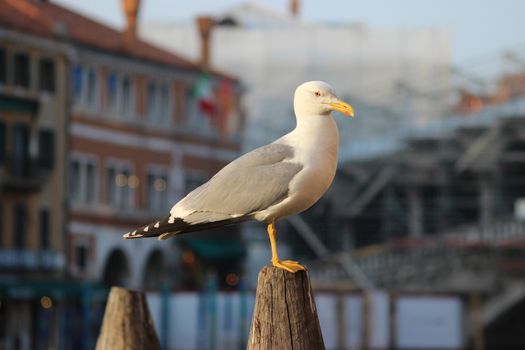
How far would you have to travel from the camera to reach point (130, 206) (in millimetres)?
49312

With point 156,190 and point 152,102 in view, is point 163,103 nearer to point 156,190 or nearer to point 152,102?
point 152,102

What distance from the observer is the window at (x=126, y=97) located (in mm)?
49344

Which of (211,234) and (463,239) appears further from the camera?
(211,234)

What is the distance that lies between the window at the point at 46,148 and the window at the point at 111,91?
10.9ft

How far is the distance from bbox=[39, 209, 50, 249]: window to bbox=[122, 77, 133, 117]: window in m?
5.39

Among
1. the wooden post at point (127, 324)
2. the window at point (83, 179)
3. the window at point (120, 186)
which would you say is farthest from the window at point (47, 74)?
the wooden post at point (127, 324)

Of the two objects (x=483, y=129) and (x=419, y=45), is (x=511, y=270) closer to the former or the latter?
(x=483, y=129)

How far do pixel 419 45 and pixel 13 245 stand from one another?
19.7 m

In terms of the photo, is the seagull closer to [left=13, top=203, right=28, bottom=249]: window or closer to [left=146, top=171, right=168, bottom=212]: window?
[left=13, top=203, right=28, bottom=249]: window

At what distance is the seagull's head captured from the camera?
19.5ft

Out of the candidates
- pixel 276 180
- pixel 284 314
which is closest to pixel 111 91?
pixel 276 180

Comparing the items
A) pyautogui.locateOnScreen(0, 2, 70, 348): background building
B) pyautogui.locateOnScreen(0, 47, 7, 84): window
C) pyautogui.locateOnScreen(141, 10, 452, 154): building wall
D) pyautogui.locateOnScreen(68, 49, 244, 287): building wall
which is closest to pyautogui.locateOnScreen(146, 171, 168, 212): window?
pyautogui.locateOnScreen(68, 49, 244, 287): building wall

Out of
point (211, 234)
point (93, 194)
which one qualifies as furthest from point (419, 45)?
point (93, 194)

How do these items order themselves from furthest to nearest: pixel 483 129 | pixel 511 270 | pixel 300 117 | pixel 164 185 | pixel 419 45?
pixel 419 45
pixel 164 185
pixel 483 129
pixel 511 270
pixel 300 117
